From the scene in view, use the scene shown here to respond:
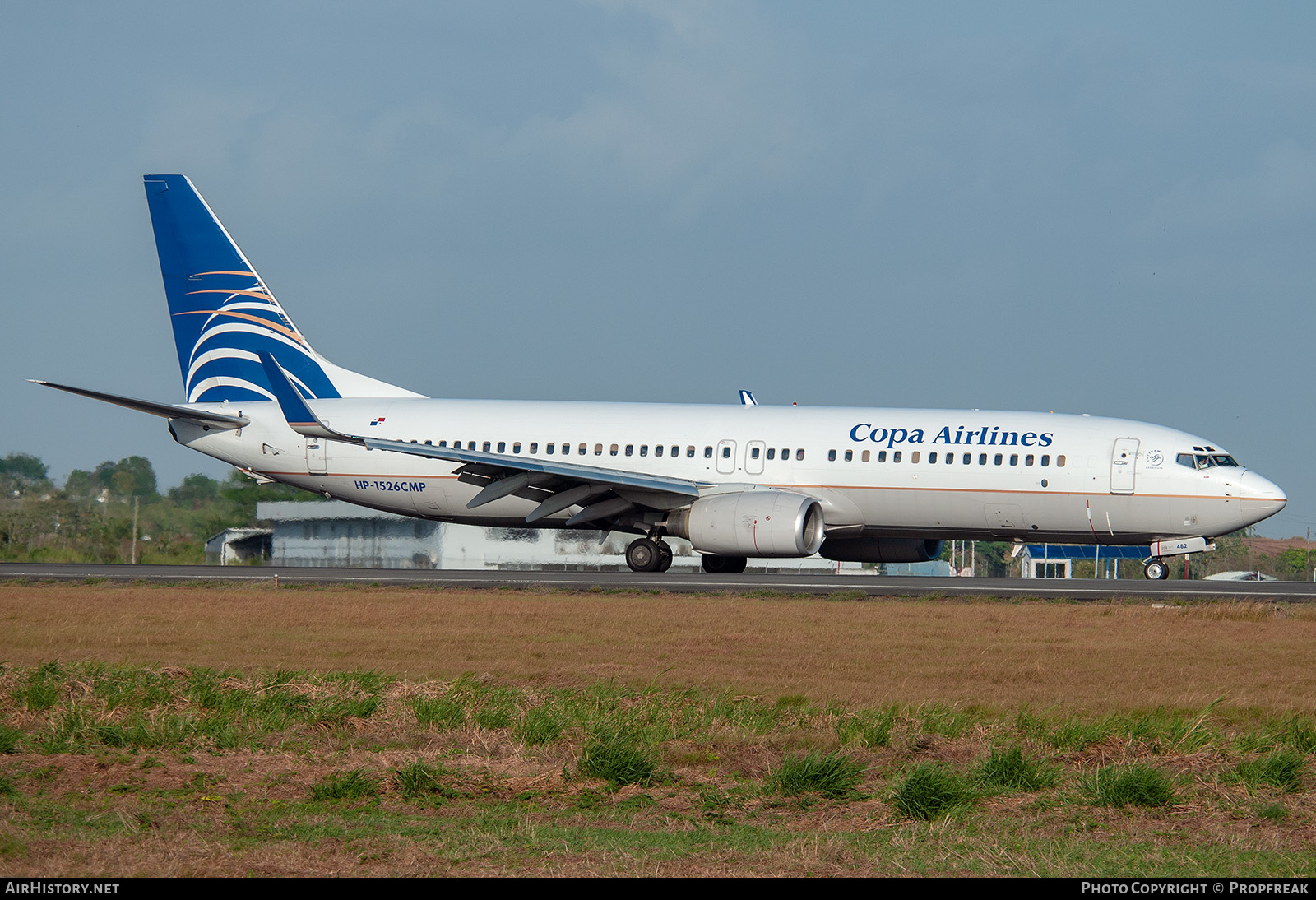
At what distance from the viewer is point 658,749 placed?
1024 centimetres

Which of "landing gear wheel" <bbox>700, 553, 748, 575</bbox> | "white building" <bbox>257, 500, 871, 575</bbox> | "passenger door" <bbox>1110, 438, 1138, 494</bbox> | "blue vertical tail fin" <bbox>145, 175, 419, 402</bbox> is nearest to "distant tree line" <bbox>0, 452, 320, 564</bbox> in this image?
"white building" <bbox>257, 500, 871, 575</bbox>

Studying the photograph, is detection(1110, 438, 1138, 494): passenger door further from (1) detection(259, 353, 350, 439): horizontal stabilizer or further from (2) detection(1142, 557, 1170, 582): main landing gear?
(1) detection(259, 353, 350, 439): horizontal stabilizer

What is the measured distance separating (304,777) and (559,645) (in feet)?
22.3

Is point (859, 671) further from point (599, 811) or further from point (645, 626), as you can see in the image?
point (599, 811)

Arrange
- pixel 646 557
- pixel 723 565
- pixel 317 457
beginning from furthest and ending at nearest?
pixel 317 457, pixel 723 565, pixel 646 557

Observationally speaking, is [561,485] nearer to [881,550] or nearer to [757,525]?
[757,525]

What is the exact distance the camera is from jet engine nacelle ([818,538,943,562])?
1196 inches

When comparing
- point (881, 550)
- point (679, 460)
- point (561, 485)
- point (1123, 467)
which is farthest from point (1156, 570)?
point (561, 485)

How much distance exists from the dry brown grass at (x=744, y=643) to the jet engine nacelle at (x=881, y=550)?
8.56 m

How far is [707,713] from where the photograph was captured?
38.1 feet

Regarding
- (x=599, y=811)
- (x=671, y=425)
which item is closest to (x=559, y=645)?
(x=599, y=811)

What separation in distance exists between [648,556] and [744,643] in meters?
13.1

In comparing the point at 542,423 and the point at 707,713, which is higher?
the point at 542,423

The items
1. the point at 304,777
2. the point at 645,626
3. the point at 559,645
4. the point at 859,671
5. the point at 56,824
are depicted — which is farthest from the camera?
the point at 645,626
